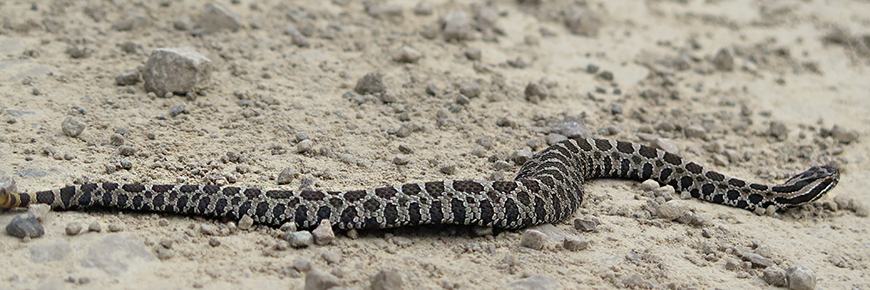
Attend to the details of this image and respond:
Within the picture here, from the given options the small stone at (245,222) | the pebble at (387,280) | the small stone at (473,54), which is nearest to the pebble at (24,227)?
the small stone at (245,222)

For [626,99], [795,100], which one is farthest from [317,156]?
[795,100]

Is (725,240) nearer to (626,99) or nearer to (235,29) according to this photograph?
(626,99)

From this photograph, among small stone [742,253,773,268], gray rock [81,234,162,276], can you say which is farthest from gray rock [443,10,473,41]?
gray rock [81,234,162,276]

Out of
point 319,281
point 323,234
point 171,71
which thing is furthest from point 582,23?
point 319,281

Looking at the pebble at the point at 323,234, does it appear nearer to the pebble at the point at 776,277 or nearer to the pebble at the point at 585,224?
the pebble at the point at 585,224

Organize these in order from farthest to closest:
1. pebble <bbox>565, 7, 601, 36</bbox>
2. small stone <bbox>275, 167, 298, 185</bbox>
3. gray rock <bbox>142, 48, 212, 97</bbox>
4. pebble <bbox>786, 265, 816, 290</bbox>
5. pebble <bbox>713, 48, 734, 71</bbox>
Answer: pebble <bbox>565, 7, 601, 36</bbox>
pebble <bbox>713, 48, 734, 71</bbox>
gray rock <bbox>142, 48, 212, 97</bbox>
small stone <bbox>275, 167, 298, 185</bbox>
pebble <bbox>786, 265, 816, 290</bbox>

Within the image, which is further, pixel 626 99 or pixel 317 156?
pixel 626 99

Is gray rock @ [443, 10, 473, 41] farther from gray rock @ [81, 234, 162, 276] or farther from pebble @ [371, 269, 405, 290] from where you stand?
gray rock @ [81, 234, 162, 276]
